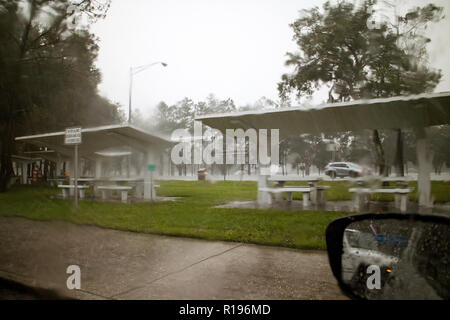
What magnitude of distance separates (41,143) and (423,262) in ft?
6.14

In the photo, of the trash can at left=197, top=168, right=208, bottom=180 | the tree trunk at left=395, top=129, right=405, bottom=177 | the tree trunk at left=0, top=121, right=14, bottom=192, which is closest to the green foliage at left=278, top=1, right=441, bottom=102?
the tree trunk at left=395, top=129, right=405, bottom=177

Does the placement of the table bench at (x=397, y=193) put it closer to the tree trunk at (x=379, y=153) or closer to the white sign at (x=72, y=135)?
the tree trunk at (x=379, y=153)

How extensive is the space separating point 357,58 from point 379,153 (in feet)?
0.82

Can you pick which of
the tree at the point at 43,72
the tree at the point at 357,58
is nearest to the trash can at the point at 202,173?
the tree at the point at 43,72

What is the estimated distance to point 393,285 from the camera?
0.55 meters

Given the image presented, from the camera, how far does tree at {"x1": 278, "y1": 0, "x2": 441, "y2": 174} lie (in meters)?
0.56

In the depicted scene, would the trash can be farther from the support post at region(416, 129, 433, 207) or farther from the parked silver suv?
the support post at region(416, 129, 433, 207)

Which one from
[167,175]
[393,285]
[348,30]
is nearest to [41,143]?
[167,175]

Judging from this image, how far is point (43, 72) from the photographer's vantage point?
4.98 feet

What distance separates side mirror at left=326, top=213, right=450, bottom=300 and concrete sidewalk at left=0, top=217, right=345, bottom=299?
550mm

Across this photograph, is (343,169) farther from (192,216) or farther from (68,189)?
(192,216)

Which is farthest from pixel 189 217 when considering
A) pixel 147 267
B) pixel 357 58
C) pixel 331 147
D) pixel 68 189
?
pixel 357 58
